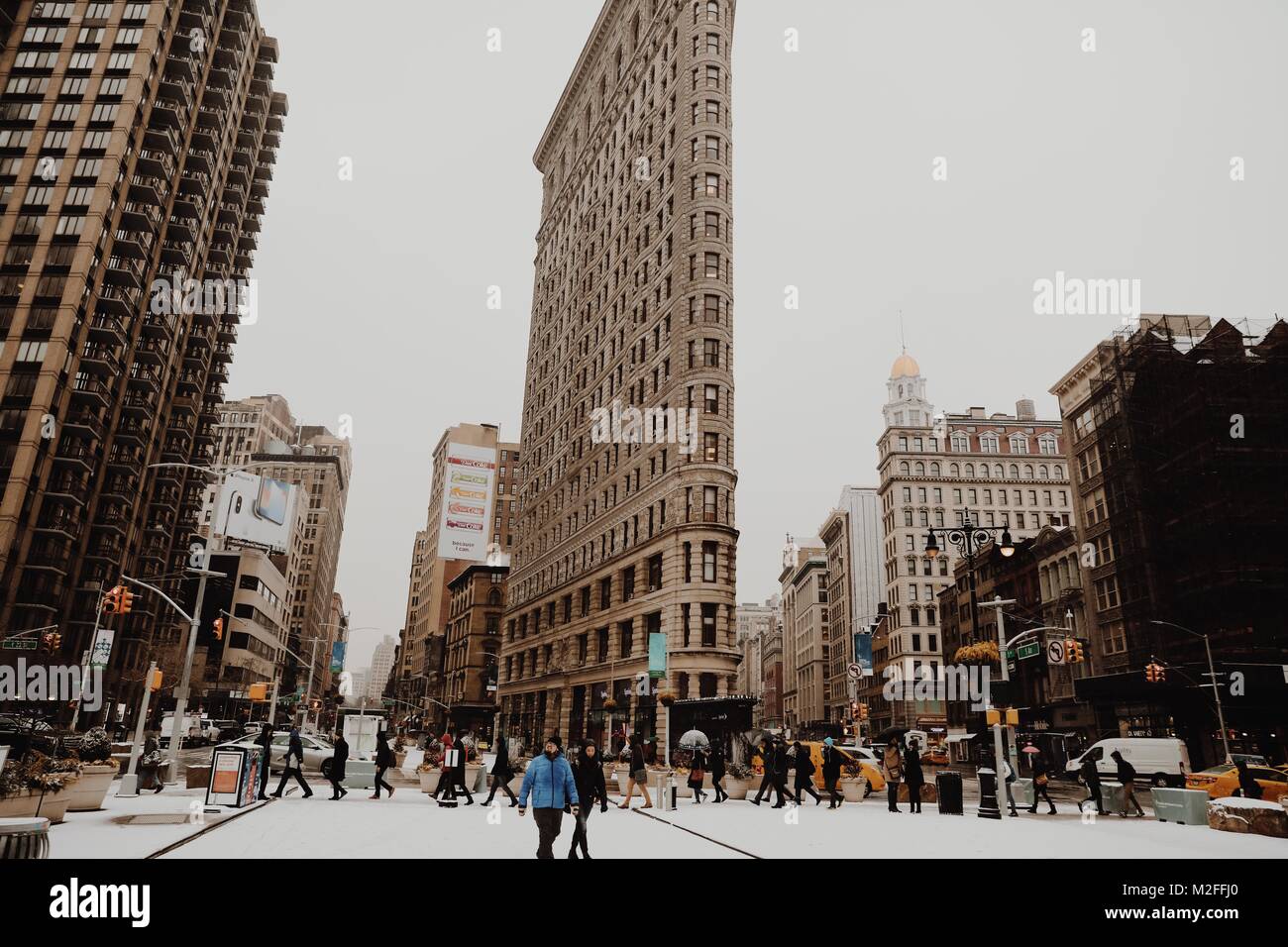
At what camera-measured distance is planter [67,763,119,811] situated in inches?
696

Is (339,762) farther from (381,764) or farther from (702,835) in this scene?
(702,835)

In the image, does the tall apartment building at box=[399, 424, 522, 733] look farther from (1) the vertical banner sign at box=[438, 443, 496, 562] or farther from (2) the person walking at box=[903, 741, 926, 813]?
(2) the person walking at box=[903, 741, 926, 813]

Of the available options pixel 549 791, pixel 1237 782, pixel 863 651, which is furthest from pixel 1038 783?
pixel 863 651

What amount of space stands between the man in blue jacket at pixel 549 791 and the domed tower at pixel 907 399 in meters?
124

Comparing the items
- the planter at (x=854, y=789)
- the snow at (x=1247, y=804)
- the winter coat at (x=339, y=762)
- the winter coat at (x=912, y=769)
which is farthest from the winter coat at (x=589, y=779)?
the snow at (x=1247, y=804)

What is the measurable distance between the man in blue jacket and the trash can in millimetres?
15815

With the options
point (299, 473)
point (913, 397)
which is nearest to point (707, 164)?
point (913, 397)

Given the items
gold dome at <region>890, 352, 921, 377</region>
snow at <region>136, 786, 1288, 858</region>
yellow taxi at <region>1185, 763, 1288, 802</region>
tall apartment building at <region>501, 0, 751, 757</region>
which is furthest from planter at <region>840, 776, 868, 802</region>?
gold dome at <region>890, 352, 921, 377</region>

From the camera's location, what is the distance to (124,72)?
7212 centimetres

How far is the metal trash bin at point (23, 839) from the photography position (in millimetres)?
8164

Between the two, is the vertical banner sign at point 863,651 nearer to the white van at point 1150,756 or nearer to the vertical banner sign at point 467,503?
the white van at point 1150,756

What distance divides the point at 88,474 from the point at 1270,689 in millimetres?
85424

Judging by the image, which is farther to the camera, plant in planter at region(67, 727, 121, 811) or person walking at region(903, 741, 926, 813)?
person walking at region(903, 741, 926, 813)
